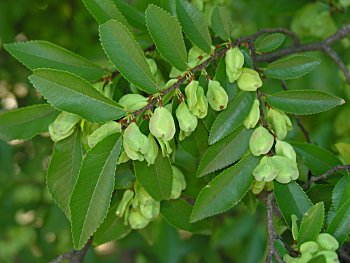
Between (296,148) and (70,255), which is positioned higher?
(296,148)

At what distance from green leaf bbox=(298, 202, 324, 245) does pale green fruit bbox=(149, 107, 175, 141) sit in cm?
21

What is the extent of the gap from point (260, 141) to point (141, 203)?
0.78ft

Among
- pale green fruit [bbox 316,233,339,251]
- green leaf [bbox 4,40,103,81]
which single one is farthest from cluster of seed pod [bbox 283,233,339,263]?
green leaf [bbox 4,40,103,81]

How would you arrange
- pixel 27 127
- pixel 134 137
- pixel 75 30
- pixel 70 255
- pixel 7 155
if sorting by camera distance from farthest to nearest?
pixel 75 30 < pixel 7 155 < pixel 70 255 < pixel 27 127 < pixel 134 137

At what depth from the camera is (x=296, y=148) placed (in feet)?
3.42

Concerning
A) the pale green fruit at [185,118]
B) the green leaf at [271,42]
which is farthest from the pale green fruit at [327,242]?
the green leaf at [271,42]

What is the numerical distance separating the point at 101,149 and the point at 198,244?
4.02 feet

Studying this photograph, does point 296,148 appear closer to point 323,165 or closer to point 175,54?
point 323,165

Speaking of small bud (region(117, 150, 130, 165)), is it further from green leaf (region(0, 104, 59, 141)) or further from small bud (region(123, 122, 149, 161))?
green leaf (region(0, 104, 59, 141))

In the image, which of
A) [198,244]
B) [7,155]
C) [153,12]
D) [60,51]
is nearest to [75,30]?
[7,155]

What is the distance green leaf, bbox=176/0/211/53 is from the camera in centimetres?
98

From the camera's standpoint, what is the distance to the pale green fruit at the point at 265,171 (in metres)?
0.89

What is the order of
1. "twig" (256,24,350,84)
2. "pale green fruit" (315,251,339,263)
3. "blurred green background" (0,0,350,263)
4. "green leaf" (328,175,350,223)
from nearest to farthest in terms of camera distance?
"pale green fruit" (315,251,339,263)
"green leaf" (328,175,350,223)
"twig" (256,24,350,84)
"blurred green background" (0,0,350,263)

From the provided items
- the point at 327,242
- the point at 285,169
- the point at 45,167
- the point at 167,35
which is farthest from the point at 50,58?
the point at 45,167
